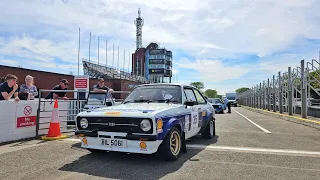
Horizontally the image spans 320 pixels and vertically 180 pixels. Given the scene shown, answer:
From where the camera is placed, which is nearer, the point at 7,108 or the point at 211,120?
the point at 7,108

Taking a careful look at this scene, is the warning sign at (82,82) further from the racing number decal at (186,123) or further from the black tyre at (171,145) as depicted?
the black tyre at (171,145)

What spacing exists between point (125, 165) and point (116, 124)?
78 cm

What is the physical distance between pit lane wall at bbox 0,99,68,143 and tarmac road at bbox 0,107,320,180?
0.51 m

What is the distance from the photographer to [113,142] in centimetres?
483

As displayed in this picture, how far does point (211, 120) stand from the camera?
813cm

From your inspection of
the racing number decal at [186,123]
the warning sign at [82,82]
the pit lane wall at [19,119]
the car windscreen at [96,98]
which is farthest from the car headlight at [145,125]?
the warning sign at [82,82]

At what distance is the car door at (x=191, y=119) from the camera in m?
5.98

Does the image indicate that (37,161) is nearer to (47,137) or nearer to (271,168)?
(47,137)

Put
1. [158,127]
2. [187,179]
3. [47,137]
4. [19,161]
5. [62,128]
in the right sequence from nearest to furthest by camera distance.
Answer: [187,179], [158,127], [19,161], [47,137], [62,128]

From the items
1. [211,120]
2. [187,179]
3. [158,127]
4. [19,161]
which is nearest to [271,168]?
[187,179]

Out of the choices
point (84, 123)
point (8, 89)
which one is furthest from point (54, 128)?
point (84, 123)

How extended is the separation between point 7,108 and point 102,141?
3705 mm

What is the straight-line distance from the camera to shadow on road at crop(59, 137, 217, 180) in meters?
4.29

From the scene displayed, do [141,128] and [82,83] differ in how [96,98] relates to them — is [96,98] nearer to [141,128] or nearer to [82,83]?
[82,83]
